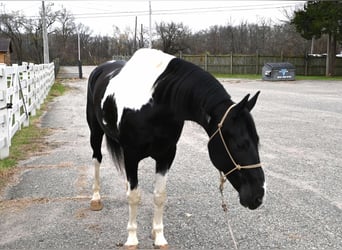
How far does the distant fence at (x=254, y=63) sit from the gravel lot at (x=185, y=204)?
2700 cm

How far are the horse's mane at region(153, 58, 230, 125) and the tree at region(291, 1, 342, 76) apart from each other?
2588 cm

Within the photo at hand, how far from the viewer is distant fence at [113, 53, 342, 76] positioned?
31469mm

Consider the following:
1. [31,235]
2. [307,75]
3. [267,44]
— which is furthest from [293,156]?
[267,44]

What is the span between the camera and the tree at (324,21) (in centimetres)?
2525

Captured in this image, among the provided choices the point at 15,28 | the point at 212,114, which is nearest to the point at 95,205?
the point at 212,114

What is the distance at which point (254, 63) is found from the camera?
33.0 meters

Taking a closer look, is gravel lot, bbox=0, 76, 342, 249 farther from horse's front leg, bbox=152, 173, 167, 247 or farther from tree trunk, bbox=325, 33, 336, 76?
tree trunk, bbox=325, 33, 336, 76

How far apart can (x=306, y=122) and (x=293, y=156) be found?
3.55m

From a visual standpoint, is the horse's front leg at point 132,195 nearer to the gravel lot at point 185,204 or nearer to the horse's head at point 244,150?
the gravel lot at point 185,204

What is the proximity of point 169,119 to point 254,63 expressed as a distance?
104ft

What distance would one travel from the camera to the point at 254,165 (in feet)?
7.32

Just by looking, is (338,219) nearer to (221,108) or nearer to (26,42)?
(221,108)

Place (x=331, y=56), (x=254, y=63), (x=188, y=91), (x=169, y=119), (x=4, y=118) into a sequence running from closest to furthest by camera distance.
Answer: (x=188, y=91), (x=169, y=119), (x=4, y=118), (x=331, y=56), (x=254, y=63)

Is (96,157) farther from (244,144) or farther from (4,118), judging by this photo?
(4,118)
